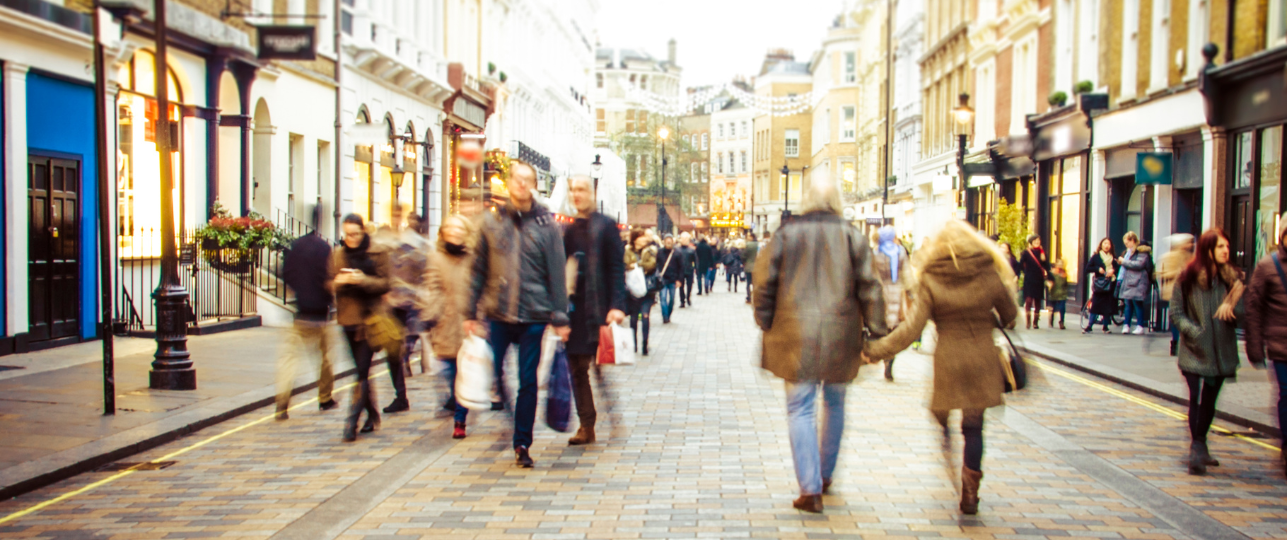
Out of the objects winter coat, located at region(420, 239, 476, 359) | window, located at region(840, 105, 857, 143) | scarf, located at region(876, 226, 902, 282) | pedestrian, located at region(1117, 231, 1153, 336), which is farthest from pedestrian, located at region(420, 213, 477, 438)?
window, located at region(840, 105, 857, 143)

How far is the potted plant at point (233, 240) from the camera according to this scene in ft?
56.5

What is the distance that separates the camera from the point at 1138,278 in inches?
722

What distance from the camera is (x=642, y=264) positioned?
17.0 m

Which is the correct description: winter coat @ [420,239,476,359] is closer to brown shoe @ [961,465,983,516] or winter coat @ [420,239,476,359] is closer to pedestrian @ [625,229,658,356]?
brown shoe @ [961,465,983,516]

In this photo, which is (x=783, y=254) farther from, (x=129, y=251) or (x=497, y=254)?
(x=129, y=251)

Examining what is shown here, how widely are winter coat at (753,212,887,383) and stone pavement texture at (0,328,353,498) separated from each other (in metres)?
4.47

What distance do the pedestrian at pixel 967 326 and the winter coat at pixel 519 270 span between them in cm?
211

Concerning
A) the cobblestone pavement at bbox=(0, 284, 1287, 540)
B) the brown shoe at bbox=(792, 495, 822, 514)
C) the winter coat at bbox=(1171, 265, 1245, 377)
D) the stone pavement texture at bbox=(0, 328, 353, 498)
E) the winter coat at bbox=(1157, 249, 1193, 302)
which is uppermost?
the winter coat at bbox=(1157, 249, 1193, 302)

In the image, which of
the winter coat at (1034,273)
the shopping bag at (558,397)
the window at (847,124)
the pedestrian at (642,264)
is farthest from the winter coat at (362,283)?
the window at (847,124)

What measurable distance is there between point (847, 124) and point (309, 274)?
64.1 meters

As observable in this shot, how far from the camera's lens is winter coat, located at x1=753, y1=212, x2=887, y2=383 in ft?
19.3

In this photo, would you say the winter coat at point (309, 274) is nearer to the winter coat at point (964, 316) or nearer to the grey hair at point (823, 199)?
Answer: the grey hair at point (823, 199)

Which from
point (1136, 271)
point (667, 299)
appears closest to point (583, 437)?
point (1136, 271)

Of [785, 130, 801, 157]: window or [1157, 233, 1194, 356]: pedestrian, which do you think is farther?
[785, 130, 801, 157]: window
